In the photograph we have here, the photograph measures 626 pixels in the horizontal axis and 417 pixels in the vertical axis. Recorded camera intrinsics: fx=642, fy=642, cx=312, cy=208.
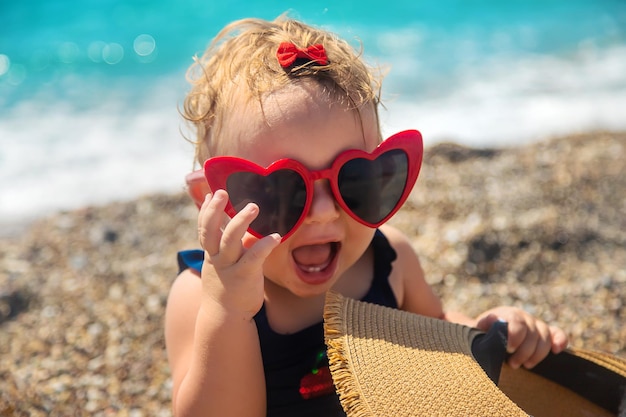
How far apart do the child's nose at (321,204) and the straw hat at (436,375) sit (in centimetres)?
22

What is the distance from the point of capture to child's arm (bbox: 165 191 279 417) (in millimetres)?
1640

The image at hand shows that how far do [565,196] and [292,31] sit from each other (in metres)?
3.12

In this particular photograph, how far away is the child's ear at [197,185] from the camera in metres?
1.86

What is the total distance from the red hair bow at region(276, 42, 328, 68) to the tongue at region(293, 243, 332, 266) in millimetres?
532

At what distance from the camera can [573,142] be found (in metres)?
6.03

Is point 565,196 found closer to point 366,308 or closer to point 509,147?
point 509,147

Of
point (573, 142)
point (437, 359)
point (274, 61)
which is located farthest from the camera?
point (573, 142)

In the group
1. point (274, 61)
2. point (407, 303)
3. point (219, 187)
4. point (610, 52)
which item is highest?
point (610, 52)

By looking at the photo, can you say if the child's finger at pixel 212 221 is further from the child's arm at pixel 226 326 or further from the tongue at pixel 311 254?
the tongue at pixel 311 254

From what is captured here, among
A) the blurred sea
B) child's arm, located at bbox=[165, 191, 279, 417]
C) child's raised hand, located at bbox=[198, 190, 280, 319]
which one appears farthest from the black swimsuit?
the blurred sea

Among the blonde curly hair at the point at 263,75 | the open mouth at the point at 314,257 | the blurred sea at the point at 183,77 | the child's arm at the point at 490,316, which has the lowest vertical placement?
the child's arm at the point at 490,316

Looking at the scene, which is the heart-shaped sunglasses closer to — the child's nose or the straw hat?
the child's nose

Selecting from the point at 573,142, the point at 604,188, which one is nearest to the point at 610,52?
the point at 573,142

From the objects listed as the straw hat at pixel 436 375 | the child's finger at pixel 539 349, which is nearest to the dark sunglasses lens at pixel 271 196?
the straw hat at pixel 436 375
